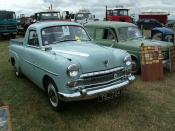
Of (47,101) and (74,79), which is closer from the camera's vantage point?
(74,79)

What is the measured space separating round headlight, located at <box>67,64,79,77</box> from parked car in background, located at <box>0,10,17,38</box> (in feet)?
59.6

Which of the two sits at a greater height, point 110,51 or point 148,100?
point 110,51

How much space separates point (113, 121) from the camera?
4.98 meters

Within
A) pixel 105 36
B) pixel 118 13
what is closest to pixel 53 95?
pixel 105 36

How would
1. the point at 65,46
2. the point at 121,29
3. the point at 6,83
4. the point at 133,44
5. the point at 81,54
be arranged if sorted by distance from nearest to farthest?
the point at 81,54 → the point at 65,46 → the point at 6,83 → the point at 133,44 → the point at 121,29

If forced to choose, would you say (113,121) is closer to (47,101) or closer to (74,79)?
(74,79)

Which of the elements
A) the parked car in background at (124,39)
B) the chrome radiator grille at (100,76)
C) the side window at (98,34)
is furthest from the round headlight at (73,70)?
the side window at (98,34)

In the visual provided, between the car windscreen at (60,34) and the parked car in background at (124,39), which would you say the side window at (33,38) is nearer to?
the car windscreen at (60,34)

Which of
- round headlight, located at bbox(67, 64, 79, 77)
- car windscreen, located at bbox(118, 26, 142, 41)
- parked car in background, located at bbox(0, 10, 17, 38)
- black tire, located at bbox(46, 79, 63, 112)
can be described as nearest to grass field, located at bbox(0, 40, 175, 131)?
black tire, located at bbox(46, 79, 63, 112)

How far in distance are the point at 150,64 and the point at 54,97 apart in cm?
331

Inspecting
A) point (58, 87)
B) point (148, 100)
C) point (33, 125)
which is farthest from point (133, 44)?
point (33, 125)

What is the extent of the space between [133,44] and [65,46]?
3160 mm

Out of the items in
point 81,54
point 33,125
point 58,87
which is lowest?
point 33,125

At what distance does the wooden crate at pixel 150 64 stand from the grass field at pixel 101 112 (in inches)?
18.9
